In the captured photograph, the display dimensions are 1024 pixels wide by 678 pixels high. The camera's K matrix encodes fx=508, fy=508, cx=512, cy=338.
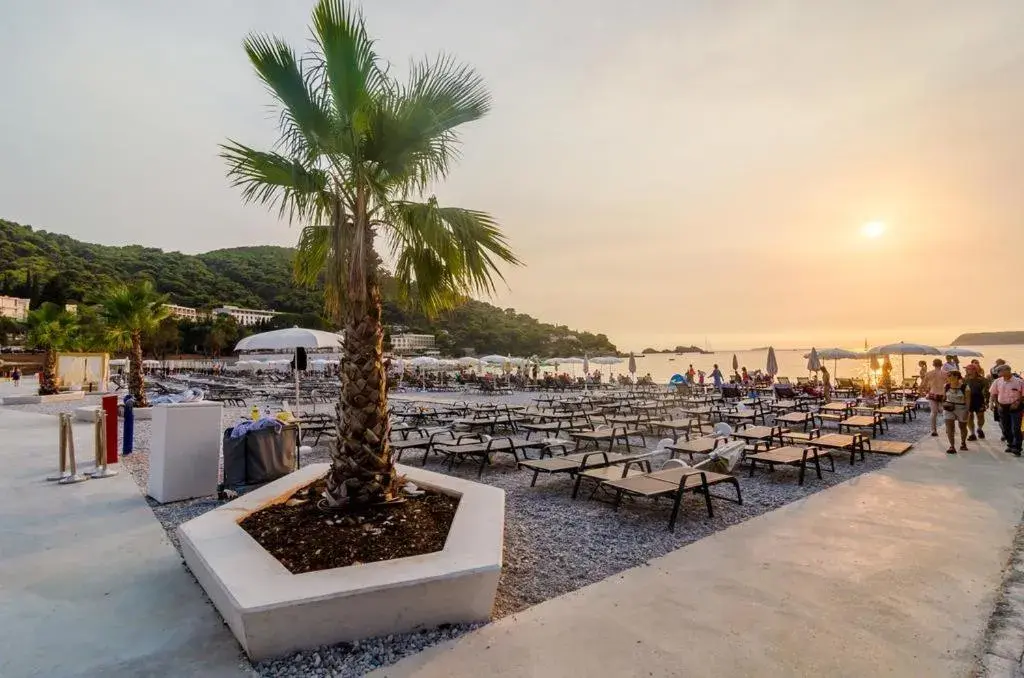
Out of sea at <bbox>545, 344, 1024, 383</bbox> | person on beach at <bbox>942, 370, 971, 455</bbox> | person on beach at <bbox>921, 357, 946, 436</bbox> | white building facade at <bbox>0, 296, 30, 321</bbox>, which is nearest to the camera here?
person on beach at <bbox>942, 370, 971, 455</bbox>

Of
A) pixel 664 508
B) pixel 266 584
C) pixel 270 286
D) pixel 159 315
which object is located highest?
pixel 270 286

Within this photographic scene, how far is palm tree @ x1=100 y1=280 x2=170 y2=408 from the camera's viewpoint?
13.7 metres

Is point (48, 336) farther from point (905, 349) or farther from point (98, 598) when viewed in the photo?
point (905, 349)

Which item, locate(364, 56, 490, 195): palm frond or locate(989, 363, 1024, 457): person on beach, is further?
locate(989, 363, 1024, 457): person on beach

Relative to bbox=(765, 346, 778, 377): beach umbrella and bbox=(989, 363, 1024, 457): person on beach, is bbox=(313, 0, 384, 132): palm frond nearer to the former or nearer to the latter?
bbox=(989, 363, 1024, 457): person on beach

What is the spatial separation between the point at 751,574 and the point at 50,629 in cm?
437

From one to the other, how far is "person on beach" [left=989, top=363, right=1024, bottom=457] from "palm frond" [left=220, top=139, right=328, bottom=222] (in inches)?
395

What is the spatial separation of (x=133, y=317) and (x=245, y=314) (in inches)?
2661

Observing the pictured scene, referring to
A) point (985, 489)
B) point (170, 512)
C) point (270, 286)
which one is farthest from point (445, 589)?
point (270, 286)

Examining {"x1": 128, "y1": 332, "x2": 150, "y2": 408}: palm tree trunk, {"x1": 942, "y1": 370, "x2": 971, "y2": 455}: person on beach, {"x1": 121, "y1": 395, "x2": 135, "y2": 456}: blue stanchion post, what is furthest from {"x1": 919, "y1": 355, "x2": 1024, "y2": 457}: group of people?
{"x1": 128, "y1": 332, "x2": 150, "y2": 408}: palm tree trunk

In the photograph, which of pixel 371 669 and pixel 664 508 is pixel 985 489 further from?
pixel 371 669

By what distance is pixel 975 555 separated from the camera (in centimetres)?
389

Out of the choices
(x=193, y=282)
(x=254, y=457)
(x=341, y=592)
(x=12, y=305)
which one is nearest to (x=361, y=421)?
(x=341, y=592)

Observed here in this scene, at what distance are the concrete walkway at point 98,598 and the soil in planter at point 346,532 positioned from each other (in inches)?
20.4
